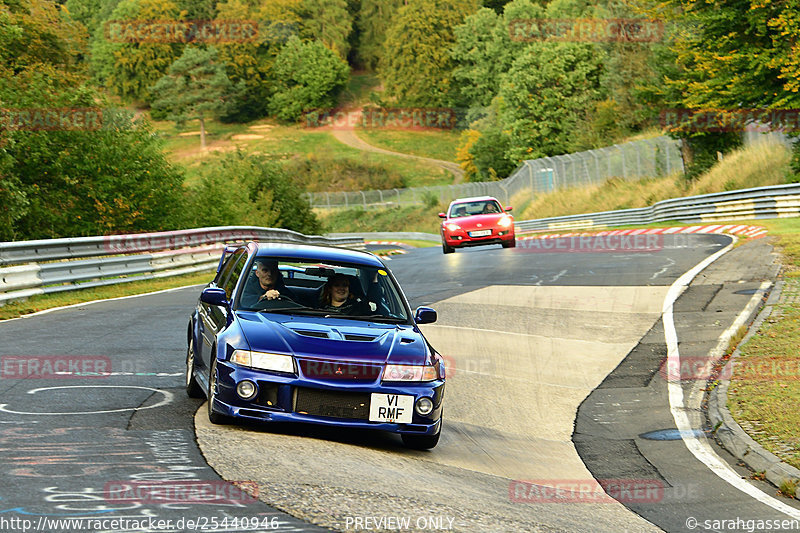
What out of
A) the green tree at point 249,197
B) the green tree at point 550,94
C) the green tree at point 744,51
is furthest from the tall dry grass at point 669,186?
the green tree at point 550,94

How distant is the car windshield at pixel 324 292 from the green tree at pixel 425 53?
421 ft

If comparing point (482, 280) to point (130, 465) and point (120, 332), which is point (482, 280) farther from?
point (130, 465)

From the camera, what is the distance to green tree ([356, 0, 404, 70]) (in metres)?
174

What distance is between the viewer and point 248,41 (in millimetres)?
150250

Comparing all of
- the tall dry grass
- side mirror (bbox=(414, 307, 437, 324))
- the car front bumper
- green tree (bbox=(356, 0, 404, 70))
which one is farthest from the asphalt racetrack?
green tree (bbox=(356, 0, 404, 70))

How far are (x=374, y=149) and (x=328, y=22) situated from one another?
142 feet

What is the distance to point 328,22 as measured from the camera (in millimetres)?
168250

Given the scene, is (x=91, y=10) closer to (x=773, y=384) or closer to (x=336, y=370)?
(x=773, y=384)

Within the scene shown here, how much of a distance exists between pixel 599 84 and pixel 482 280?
6462cm

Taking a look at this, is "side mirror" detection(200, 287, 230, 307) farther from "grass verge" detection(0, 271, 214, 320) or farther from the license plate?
"grass verge" detection(0, 271, 214, 320)

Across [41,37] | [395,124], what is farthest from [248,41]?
[41,37]

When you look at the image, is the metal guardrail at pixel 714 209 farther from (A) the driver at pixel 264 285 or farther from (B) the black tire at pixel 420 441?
(B) the black tire at pixel 420 441

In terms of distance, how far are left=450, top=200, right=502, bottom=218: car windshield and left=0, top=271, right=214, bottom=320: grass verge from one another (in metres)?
8.67

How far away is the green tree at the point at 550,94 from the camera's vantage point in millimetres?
82500
